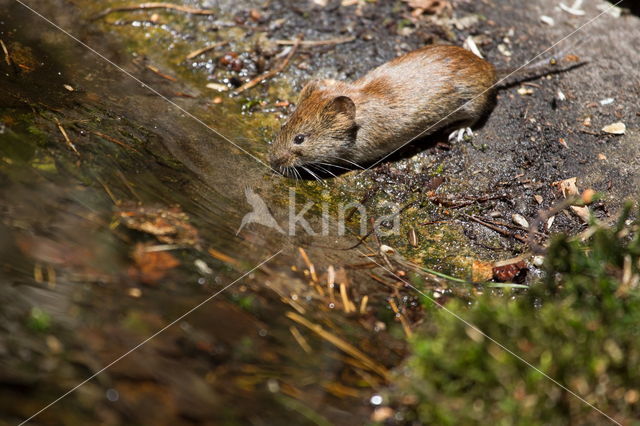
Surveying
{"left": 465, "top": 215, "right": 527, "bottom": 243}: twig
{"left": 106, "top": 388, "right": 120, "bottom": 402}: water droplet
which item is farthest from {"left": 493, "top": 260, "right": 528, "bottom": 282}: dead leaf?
{"left": 106, "top": 388, "right": 120, "bottom": 402}: water droplet

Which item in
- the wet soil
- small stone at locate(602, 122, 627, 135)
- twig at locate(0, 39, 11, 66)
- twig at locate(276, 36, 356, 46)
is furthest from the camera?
twig at locate(276, 36, 356, 46)

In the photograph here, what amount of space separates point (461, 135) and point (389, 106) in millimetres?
776

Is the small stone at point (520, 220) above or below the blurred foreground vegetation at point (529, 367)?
below

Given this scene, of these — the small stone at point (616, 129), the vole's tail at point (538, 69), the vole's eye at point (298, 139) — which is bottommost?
the small stone at point (616, 129)

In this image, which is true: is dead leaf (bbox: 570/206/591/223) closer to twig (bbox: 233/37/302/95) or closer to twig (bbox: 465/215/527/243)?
twig (bbox: 465/215/527/243)

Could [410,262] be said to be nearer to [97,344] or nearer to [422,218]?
[422,218]

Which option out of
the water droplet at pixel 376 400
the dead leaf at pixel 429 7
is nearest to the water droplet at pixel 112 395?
the water droplet at pixel 376 400

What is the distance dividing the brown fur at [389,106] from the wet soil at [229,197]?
24 centimetres

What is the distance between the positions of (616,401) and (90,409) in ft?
8.20

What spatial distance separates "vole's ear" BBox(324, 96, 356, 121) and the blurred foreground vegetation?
2.57 meters

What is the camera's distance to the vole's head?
522cm

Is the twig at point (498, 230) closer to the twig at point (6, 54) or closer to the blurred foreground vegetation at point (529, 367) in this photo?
the blurred foreground vegetation at point (529, 367)

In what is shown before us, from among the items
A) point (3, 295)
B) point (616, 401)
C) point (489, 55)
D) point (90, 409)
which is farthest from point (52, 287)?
point (489, 55)

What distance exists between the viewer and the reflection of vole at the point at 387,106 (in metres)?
5.34
